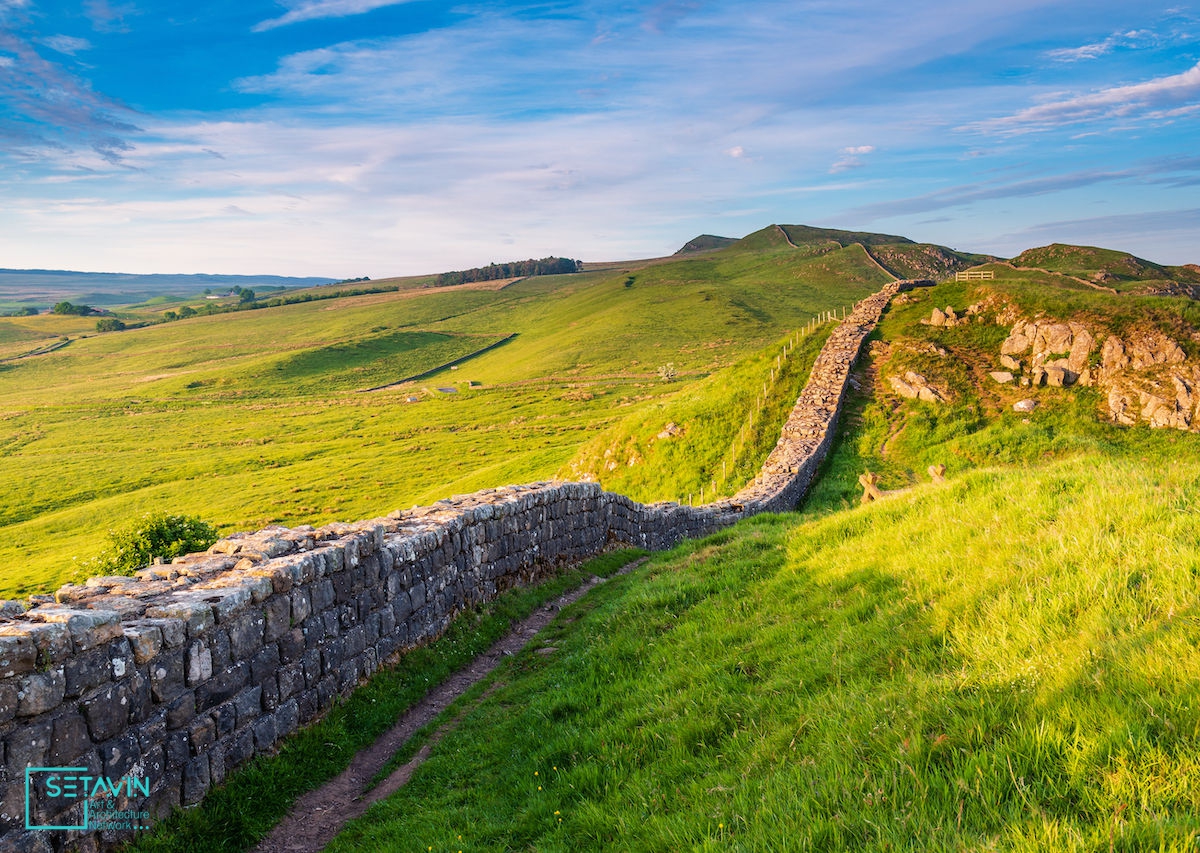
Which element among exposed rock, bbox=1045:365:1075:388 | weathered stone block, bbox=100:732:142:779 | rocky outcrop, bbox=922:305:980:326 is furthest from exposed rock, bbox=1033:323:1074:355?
weathered stone block, bbox=100:732:142:779

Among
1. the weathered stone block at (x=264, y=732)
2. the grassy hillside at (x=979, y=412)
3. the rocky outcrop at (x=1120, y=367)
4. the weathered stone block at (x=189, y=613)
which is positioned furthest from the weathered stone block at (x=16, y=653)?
the rocky outcrop at (x=1120, y=367)

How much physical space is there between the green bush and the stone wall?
11942mm

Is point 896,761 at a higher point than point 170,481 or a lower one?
higher

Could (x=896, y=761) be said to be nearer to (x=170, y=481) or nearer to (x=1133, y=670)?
(x=1133, y=670)

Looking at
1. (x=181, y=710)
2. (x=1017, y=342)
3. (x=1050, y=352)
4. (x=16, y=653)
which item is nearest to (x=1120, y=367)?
(x=1050, y=352)

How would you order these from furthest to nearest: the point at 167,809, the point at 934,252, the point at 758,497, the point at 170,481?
the point at 934,252 < the point at 170,481 < the point at 758,497 < the point at 167,809

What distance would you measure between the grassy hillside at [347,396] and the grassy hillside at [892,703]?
24.3m

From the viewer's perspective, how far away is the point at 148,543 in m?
21.5

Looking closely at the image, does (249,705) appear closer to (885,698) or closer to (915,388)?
(885,698)

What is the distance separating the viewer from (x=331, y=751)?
354 inches

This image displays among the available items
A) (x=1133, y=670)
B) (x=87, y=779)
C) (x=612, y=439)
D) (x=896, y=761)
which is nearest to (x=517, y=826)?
(x=896, y=761)

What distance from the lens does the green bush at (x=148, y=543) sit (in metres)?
21.0

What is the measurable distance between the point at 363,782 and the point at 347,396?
351ft

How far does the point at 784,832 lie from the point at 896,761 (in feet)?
3.03
